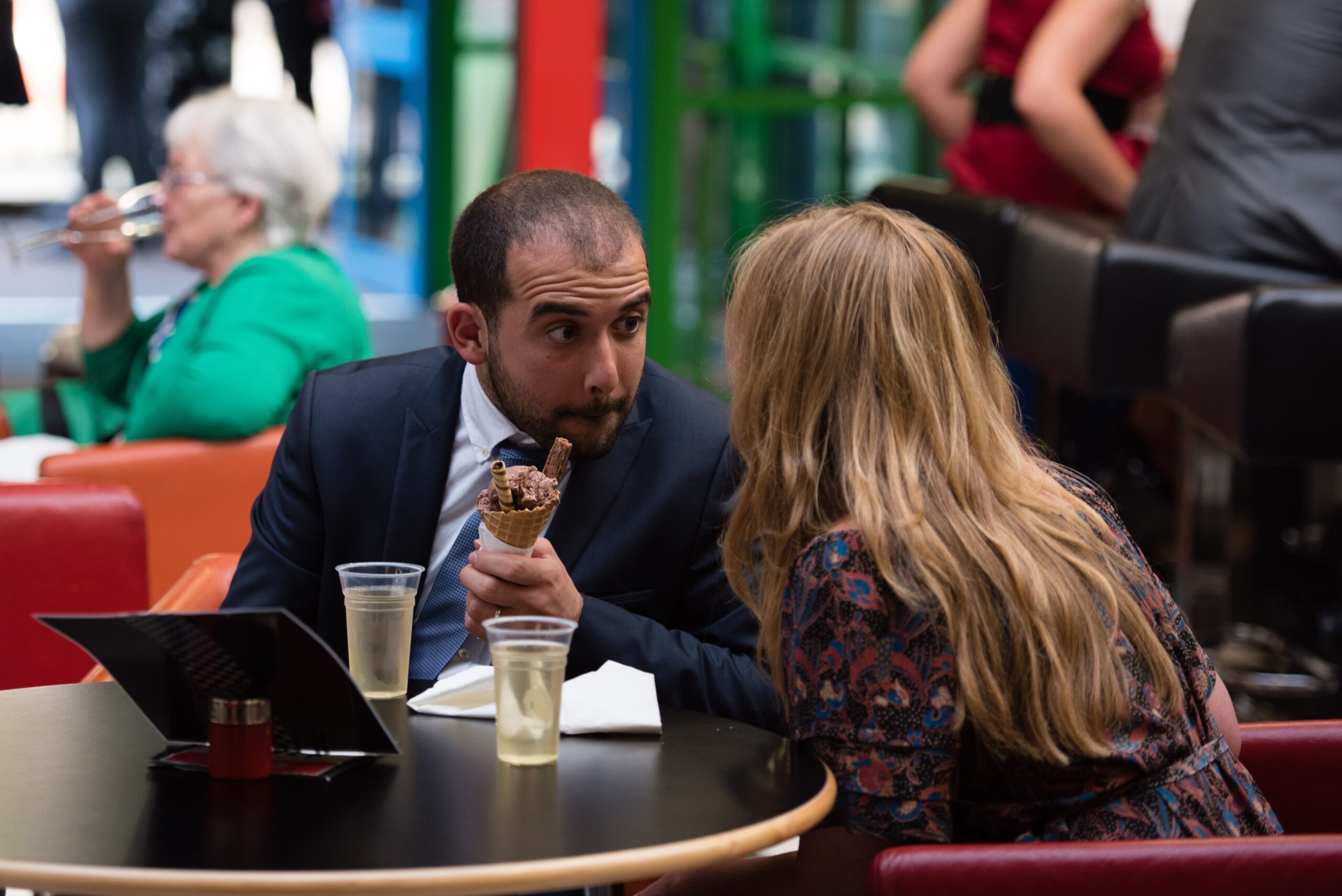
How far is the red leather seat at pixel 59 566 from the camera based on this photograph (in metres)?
2.39

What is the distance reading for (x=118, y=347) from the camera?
3766mm

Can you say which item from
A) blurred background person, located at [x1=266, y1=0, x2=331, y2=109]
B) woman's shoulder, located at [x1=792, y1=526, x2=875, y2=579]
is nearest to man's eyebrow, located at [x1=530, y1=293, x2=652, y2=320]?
woman's shoulder, located at [x1=792, y1=526, x2=875, y2=579]

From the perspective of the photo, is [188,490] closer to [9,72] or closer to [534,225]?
[534,225]

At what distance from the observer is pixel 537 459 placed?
1.91 m

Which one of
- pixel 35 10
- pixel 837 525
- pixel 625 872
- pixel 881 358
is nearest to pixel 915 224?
pixel 881 358

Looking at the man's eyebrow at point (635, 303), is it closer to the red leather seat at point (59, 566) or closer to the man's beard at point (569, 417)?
the man's beard at point (569, 417)

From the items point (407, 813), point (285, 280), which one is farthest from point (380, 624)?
point (285, 280)

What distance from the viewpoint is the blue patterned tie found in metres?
1.83

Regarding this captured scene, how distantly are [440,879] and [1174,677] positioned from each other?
737mm

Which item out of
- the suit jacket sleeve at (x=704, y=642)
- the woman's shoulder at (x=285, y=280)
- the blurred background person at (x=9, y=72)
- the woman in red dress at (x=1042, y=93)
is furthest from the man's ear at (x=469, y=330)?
the blurred background person at (x=9, y=72)

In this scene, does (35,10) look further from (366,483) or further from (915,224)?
(915,224)

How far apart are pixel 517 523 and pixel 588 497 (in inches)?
15.8

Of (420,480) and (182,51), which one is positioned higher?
(182,51)

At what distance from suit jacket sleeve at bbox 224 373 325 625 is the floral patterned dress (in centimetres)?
75
